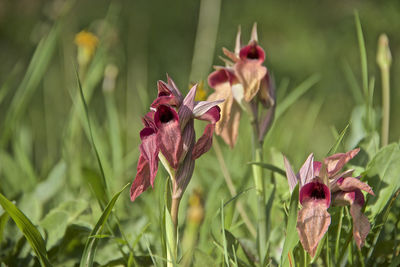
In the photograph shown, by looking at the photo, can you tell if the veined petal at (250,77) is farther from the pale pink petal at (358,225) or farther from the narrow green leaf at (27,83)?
the narrow green leaf at (27,83)

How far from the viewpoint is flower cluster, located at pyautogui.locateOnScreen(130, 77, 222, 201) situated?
2.61 ft

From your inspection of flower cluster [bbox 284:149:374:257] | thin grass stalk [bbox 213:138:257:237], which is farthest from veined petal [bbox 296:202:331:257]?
thin grass stalk [bbox 213:138:257:237]

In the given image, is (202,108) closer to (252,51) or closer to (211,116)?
(211,116)

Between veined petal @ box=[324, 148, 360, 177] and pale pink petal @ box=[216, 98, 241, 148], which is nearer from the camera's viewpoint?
veined petal @ box=[324, 148, 360, 177]

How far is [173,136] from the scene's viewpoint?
0.80 metres

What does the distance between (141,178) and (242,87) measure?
31 cm

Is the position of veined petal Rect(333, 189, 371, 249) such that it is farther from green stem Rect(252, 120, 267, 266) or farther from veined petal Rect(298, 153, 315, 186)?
green stem Rect(252, 120, 267, 266)

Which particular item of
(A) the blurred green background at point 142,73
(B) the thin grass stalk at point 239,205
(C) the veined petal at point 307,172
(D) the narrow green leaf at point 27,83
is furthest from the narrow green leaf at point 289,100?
(D) the narrow green leaf at point 27,83

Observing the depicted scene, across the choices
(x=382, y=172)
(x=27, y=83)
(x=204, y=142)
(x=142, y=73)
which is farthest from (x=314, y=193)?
(x=142, y=73)

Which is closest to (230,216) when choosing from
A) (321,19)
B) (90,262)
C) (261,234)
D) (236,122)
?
(261,234)

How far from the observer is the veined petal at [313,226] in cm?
77

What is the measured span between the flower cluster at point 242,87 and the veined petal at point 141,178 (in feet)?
0.73

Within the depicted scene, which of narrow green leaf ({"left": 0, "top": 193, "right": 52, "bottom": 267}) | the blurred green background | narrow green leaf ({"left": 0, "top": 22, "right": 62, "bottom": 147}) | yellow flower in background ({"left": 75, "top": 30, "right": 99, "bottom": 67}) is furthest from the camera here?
yellow flower in background ({"left": 75, "top": 30, "right": 99, "bottom": 67})

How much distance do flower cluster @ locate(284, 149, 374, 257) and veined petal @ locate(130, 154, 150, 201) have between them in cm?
22
